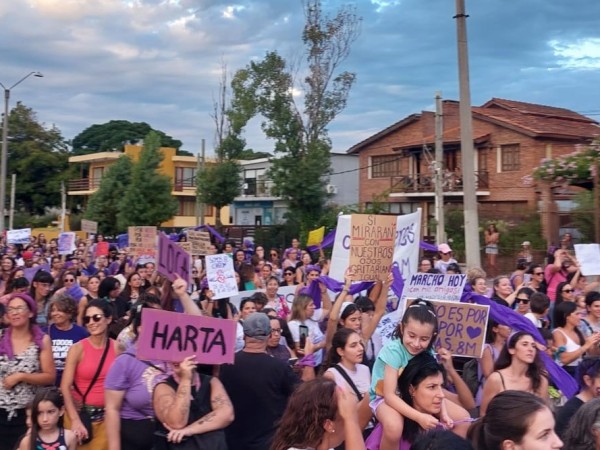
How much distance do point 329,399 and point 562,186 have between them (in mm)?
14727

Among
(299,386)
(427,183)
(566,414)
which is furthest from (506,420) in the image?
(427,183)

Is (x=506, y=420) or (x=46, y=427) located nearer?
(x=506, y=420)

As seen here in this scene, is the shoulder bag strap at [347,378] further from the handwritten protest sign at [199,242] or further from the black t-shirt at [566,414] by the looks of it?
the handwritten protest sign at [199,242]

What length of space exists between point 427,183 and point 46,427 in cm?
3442

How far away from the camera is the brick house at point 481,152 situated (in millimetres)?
33062

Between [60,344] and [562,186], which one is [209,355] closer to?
[60,344]

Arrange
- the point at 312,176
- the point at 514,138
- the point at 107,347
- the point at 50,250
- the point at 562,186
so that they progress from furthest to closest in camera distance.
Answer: the point at 514,138 → the point at 312,176 → the point at 50,250 → the point at 562,186 → the point at 107,347

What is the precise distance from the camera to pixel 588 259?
997 centimetres

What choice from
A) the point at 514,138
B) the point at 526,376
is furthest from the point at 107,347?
the point at 514,138

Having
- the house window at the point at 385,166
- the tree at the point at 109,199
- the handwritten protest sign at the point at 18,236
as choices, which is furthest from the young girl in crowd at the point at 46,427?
the tree at the point at 109,199

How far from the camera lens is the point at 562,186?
16.8m

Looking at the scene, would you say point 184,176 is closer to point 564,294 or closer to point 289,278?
point 289,278

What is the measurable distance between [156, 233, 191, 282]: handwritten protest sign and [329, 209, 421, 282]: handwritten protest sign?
4076mm

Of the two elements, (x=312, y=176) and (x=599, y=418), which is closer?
(x=599, y=418)
